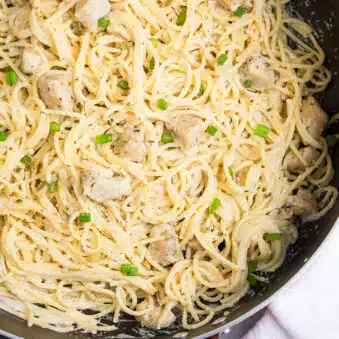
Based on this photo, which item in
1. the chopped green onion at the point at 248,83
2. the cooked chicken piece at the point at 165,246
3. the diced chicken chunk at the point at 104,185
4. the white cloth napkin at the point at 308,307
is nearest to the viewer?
the diced chicken chunk at the point at 104,185

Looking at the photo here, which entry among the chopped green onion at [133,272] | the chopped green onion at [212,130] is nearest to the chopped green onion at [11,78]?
the chopped green onion at [212,130]

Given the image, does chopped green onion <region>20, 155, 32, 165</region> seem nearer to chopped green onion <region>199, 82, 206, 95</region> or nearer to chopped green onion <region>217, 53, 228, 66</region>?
chopped green onion <region>199, 82, 206, 95</region>

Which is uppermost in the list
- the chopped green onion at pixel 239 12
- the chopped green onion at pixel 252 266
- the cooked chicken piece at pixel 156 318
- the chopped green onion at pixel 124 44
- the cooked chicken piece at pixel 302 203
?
the chopped green onion at pixel 239 12

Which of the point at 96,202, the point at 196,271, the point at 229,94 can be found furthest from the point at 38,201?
the point at 229,94

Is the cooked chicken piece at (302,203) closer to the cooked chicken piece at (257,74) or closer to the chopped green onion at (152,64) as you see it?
the cooked chicken piece at (257,74)

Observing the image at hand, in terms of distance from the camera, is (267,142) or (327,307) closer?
(267,142)

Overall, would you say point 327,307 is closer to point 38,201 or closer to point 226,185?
point 226,185
